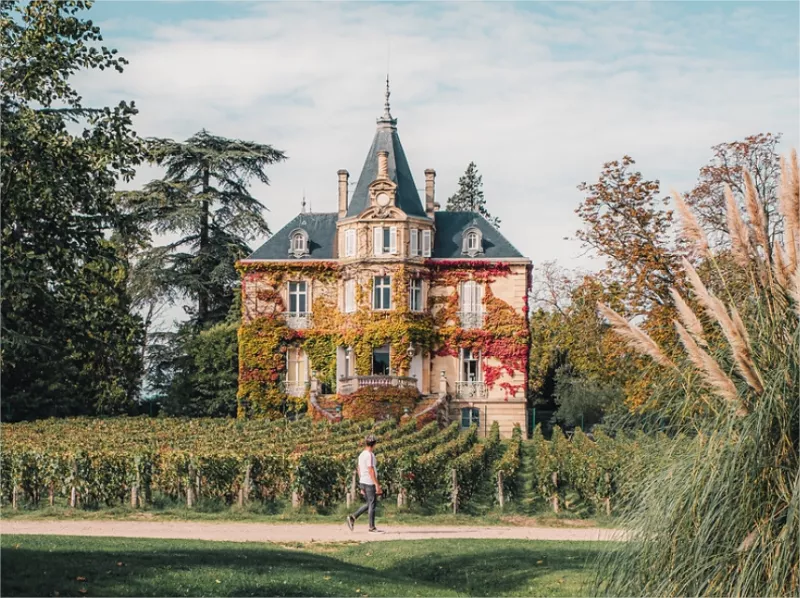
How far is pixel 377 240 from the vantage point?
4509cm

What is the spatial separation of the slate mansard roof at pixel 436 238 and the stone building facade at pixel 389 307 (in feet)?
0.18

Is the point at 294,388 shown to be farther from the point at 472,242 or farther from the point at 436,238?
the point at 472,242

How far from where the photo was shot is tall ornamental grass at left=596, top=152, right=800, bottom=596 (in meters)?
7.50

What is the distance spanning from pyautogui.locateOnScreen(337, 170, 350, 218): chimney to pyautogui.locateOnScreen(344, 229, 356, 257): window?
42.3 inches

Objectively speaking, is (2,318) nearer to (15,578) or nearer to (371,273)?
(15,578)

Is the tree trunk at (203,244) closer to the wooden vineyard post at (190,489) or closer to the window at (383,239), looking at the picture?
the window at (383,239)

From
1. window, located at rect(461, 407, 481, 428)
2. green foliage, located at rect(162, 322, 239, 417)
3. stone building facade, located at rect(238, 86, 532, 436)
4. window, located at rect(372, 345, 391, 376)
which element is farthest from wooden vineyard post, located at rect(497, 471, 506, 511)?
green foliage, located at rect(162, 322, 239, 417)

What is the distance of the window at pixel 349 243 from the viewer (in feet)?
150

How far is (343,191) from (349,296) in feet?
14.5

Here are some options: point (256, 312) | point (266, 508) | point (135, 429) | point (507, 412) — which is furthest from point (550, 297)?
point (266, 508)

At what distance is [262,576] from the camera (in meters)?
11.8

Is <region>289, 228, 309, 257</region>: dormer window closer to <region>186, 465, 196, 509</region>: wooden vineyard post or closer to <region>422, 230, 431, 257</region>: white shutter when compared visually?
<region>422, 230, 431, 257</region>: white shutter

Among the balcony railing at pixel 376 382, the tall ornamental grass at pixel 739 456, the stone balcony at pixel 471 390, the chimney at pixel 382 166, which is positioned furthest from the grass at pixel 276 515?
the chimney at pixel 382 166

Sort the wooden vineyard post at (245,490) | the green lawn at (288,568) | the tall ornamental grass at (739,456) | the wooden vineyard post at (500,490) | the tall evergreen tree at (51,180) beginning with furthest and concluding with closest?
the wooden vineyard post at (500,490) < the wooden vineyard post at (245,490) < the tall evergreen tree at (51,180) < the green lawn at (288,568) < the tall ornamental grass at (739,456)
